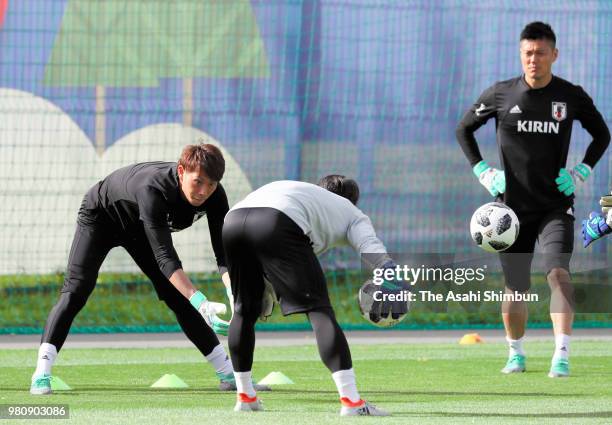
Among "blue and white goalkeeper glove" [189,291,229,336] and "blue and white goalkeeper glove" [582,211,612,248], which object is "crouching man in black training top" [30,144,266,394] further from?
"blue and white goalkeeper glove" [582,211,612,248]

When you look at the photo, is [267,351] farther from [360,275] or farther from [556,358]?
[556,358]

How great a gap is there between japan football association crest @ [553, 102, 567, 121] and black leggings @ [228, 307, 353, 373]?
3.22 meters

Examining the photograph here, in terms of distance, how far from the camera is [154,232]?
25.2 feet

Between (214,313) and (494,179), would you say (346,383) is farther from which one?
(494,179)

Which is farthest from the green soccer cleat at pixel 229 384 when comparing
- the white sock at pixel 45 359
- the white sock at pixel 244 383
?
the white sock at pixel 244 383

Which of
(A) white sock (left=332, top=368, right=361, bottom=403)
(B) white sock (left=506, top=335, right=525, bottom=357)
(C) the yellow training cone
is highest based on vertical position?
(A) white sock (left=332, top=368, right=361, bottom=403)

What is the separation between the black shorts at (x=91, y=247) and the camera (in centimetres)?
854

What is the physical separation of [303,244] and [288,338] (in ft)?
22.0

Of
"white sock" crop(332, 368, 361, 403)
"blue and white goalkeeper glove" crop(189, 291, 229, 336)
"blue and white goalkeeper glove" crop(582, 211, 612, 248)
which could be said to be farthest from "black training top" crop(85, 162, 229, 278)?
"blue and white goalkeeper glove" crop(582, 211, 612, 248)

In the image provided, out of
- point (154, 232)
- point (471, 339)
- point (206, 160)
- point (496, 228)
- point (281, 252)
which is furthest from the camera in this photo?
point (471, 339)

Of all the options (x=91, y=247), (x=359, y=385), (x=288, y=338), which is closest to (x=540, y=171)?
(x=359, y=385)

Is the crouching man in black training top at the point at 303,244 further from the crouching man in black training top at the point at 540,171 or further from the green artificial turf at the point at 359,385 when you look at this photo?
the crouching man in black training top at the point at 540,171

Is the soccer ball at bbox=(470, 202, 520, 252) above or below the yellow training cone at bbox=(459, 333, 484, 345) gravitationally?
above

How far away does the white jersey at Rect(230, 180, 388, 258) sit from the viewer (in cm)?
685
